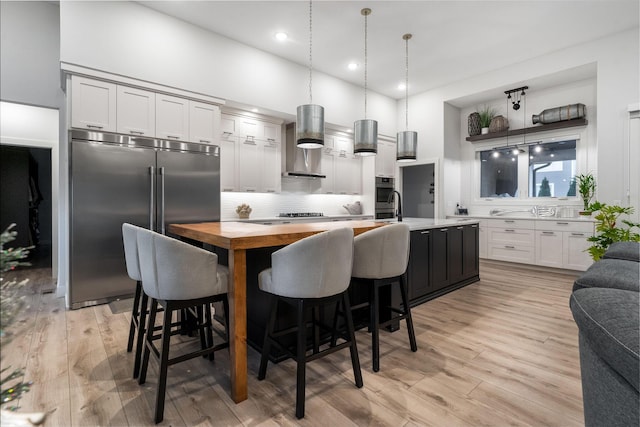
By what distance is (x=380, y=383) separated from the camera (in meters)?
1.97

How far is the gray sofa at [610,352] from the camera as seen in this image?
0.79 m

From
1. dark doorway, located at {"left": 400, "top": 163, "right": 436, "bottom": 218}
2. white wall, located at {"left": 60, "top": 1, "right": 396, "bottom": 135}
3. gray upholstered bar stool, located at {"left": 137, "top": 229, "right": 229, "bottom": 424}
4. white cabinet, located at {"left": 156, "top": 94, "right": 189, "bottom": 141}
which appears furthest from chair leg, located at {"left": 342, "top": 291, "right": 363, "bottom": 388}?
dark doorway, located at {"left": 400, "top": 163, "right": 436, "bottom": 218}

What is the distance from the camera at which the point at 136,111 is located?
12.2 feet

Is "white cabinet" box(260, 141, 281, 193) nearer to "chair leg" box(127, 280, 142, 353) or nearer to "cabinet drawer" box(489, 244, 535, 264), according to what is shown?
"chair leg" box(127, 280, 142, 353)

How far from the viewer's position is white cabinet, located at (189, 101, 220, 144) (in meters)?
4.13

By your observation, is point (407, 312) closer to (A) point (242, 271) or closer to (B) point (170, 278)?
(A) point (242, 271)

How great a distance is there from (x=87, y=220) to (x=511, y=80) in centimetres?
646

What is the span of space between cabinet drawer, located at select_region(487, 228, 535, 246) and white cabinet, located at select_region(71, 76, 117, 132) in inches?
233

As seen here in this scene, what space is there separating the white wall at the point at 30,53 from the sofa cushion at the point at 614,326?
5.29m

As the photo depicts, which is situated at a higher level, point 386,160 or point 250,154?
point 386,160

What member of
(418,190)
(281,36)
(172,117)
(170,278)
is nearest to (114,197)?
(172,117)

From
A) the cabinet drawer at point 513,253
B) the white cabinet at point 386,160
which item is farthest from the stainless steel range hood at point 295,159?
the cabinet drawer at point 513,253

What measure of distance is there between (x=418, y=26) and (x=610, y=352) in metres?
4.53

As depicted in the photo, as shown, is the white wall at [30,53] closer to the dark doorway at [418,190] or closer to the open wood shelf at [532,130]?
the dark doorway at [418,190]
